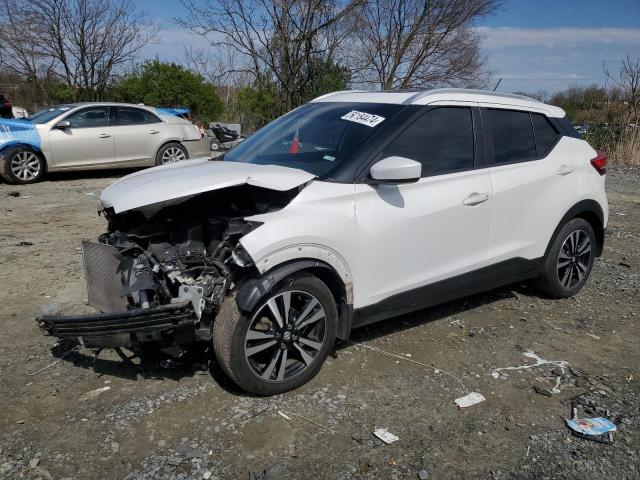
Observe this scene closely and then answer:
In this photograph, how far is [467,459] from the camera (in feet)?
9.14

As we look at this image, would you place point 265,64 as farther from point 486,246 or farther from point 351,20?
point 486,246

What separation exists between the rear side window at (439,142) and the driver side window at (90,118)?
29.1 ft

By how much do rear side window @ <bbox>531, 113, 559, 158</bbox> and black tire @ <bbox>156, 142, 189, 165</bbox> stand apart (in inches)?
341

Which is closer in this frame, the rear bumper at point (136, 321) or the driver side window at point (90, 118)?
the rear bumper at point (136, 321)

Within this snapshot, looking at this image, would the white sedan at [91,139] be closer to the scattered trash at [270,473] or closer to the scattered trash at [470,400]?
the scattered trash at [270,473]

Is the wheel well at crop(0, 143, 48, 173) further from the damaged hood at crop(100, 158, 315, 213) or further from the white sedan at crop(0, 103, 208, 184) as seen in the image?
the damaged hood at crop(100, 158, 315, 213)

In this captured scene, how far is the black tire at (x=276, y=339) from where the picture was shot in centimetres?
303

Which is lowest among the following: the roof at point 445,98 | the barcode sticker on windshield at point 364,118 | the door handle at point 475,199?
the door handle at point 475,199

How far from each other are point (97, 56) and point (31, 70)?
2.84 meters

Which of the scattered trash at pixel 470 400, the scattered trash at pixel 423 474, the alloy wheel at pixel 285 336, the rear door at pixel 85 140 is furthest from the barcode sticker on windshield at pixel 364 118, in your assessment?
the rear door at pixel 85 140

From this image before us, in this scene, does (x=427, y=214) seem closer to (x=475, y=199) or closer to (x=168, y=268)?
(x=475, y=199)

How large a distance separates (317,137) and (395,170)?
2.87 ft

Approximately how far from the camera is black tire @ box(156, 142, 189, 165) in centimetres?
1166

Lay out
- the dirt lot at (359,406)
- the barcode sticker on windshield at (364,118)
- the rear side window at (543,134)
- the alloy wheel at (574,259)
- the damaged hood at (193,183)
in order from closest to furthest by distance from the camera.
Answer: the dirt lot at (359,406)
the damaged hood at (193,183)
the barcode sticker on windshield at (364,118)
the rear side window at (543,134)
the alloy wheel at (574,259)
